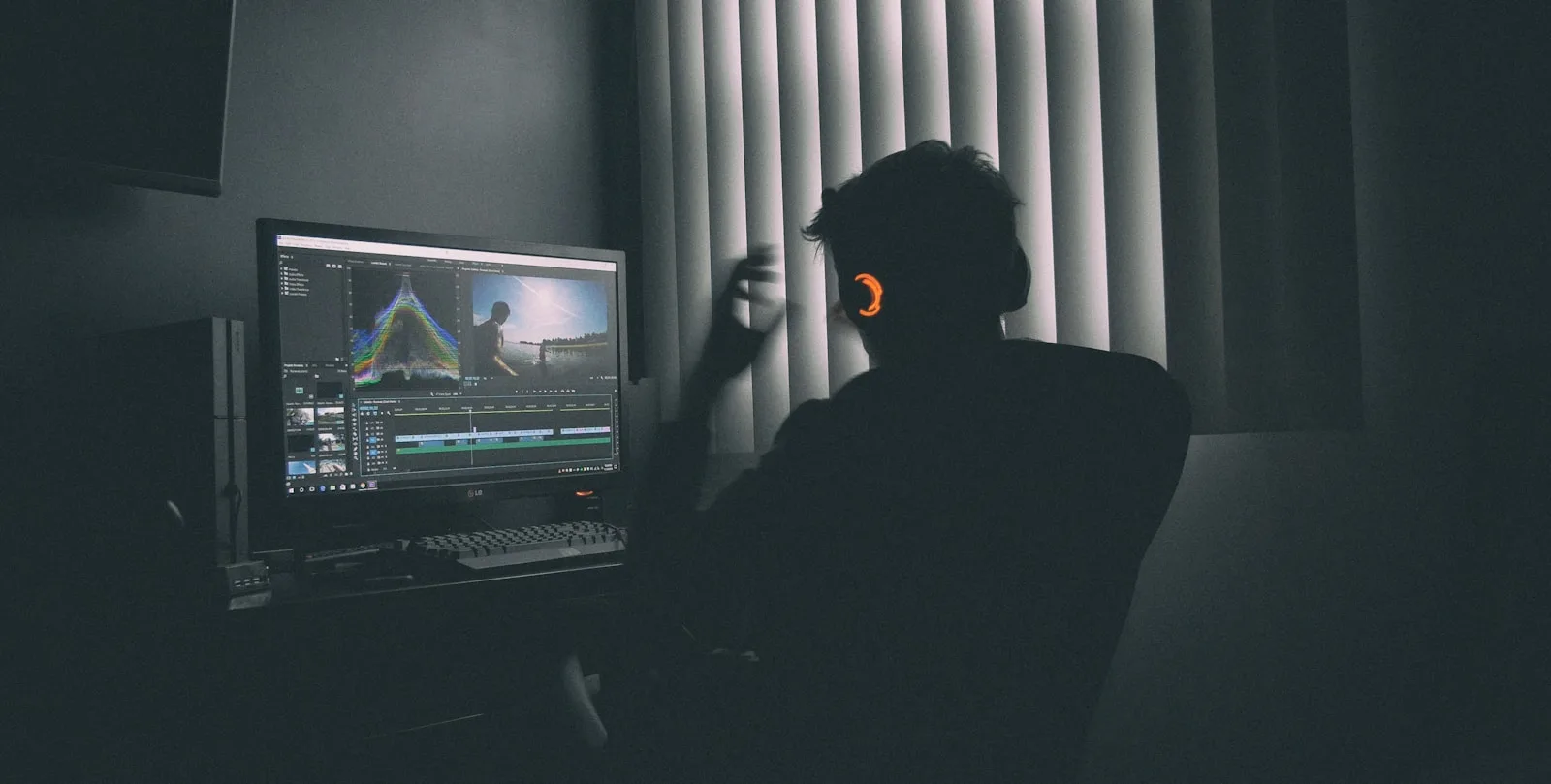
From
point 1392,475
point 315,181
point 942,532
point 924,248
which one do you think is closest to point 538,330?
point 315,181

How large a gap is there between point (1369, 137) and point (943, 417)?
4.20ft

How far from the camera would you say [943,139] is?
2.00m

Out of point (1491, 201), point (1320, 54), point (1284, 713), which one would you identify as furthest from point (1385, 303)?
point (1284, 713)

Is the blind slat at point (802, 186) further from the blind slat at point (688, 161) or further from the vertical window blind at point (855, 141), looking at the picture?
the blind slat at point (688, 161)

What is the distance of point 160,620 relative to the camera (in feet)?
4.02

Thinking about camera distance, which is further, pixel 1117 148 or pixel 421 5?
pixel 421 5

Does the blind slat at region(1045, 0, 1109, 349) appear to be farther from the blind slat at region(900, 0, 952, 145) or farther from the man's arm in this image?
the man's arm

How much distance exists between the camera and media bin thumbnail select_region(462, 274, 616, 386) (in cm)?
169

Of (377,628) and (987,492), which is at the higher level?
(987,492)

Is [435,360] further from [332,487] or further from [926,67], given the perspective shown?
[926,67]

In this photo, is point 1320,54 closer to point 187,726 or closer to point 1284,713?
point 1284,713

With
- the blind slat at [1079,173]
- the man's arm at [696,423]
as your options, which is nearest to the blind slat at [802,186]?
the blind slat at [1079,173]

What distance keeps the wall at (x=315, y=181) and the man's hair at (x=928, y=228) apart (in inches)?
49.6

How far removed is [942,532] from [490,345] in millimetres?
1191
